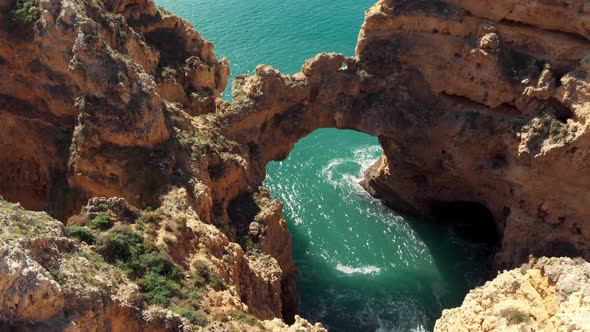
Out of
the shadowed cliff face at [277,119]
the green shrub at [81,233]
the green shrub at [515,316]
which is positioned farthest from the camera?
the shadowed cliff face at [277,119]

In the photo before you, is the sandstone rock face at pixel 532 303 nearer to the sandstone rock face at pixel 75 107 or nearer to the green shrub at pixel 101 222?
the green shrub at pixel 101 222

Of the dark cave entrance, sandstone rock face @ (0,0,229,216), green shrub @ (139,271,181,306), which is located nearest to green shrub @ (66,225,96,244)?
green shrub @ (139,271,181,306)

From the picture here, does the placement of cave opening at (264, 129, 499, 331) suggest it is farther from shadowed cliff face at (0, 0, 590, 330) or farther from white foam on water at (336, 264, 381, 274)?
shadowed cliff face at (0, 0, 590, 330)

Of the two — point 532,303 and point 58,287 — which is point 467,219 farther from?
point 58,287

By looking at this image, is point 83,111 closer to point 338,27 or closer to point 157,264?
point 157,264

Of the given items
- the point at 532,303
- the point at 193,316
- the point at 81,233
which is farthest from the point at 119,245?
the point at 532,303

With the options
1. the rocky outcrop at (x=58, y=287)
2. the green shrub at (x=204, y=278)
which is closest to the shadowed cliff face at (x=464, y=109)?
the green shrub at (x=204, y=278)
